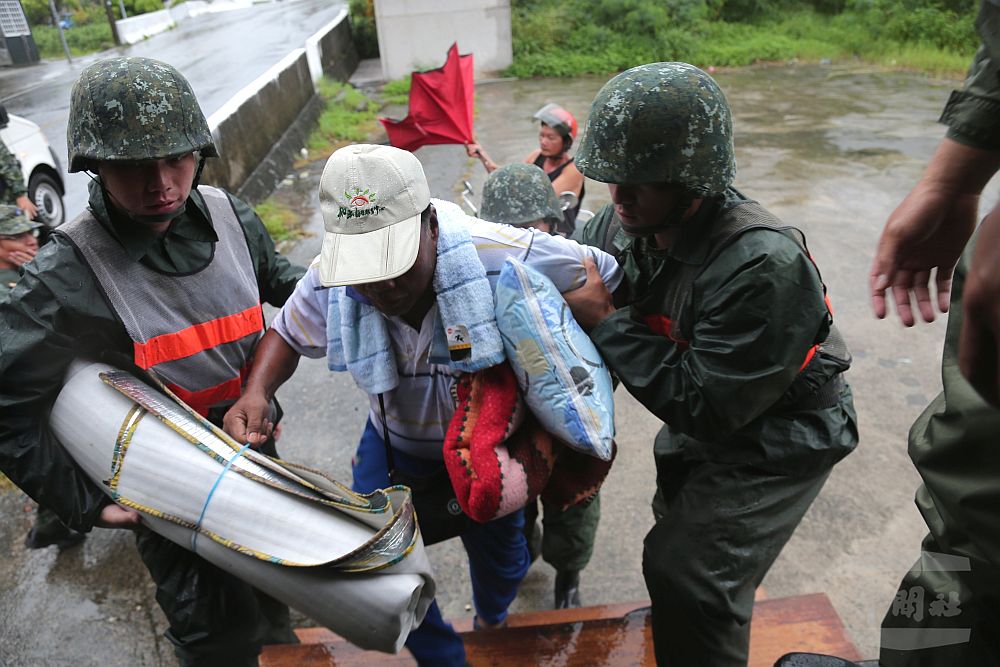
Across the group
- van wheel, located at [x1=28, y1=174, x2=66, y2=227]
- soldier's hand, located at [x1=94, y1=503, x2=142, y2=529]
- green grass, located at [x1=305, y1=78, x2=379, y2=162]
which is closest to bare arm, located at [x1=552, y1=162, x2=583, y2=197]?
soldier's hand, located at [x1=94, y1=503, x2=142, y2=529]

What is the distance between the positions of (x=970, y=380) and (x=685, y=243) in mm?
999

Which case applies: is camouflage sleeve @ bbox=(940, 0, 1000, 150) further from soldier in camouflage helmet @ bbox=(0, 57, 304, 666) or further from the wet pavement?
the wet pavement

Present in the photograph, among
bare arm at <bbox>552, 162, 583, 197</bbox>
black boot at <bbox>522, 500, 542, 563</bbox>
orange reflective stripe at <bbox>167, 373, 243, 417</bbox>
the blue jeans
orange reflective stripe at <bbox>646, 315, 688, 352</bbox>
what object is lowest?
black boot at <bbox>522, 500, 542, 563</bbox>

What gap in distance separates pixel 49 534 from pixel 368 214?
2715 millimetres

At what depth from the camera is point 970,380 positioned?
0.80m

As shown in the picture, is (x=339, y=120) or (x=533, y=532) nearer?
(x=533, y=532)

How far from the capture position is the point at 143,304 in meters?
1.95

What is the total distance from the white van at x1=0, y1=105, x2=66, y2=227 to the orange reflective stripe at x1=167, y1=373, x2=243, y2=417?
18.1 ft

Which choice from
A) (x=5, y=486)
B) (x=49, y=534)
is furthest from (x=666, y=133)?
(x=5, y=486)

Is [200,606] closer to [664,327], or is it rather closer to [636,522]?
[664,327]

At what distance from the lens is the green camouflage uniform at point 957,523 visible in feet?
3.30

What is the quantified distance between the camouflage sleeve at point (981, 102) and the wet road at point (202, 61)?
8.03 m

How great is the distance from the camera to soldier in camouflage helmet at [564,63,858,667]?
5.15 ft

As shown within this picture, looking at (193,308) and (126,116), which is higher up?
(126,116)
